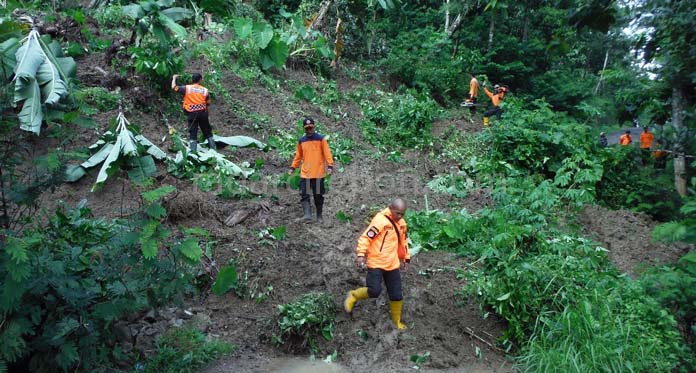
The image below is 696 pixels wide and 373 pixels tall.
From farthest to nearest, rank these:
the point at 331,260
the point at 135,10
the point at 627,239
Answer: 1. the point at 627,239
2. the point at 331,260
3. the point at 135,10

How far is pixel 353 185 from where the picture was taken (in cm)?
1106

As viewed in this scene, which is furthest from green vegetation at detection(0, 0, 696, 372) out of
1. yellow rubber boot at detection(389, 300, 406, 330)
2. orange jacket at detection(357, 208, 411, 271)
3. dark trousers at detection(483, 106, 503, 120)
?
orange jacket at detection(357, 208, 411, 271)

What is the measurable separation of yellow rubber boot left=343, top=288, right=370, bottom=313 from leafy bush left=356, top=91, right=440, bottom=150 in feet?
23.9

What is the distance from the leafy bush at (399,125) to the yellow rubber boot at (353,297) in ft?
23.9

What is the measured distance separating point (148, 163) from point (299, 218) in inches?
Answer: 118

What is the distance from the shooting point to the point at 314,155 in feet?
27.8

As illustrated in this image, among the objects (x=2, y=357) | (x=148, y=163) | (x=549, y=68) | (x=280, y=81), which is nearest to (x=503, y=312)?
(x=148, y=163)

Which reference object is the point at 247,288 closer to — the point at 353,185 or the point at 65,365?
the point at 65,365

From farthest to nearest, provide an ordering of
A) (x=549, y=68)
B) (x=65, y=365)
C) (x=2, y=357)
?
1. (x=549, y=68)
2. (x=65, y=365)
3. (x=2, y=357)

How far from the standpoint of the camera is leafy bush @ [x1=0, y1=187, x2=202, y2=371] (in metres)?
4.48

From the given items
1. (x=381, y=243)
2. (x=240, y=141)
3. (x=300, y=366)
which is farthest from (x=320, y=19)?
(x=300, y=366)

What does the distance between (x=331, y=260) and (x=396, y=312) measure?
1400 millimetres

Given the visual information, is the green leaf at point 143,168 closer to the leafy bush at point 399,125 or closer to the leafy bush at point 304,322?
the leafy bush at point 304,322

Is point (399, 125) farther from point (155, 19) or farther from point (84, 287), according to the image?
point (155, 19)
